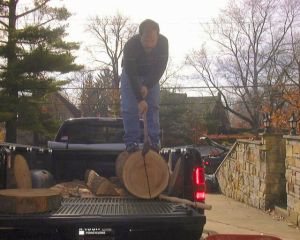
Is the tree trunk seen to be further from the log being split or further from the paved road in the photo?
the log being split

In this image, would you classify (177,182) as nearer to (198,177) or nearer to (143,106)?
(198,177)

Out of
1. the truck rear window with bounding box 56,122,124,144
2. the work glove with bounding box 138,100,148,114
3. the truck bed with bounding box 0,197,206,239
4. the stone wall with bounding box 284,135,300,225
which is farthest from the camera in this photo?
the stone wall with bounding box 284,135,300,225

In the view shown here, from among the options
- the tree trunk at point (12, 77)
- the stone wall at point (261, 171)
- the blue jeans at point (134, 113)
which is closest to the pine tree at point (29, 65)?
the tree trunk at point (12, 77)

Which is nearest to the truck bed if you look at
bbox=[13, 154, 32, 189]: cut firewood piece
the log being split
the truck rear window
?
the log being split

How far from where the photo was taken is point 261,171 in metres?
14.4

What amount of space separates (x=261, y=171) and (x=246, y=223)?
2846 mm

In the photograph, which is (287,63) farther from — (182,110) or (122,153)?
(122,153)

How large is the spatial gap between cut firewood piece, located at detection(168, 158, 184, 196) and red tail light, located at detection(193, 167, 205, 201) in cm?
20

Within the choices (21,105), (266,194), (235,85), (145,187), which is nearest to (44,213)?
(145,187)

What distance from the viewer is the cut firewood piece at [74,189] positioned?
15.3 ft

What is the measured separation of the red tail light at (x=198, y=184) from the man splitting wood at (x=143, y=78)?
88cm

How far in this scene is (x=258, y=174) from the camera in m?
14.7

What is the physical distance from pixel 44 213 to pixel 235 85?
37.3 metres

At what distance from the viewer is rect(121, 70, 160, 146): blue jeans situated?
5.38 meters
